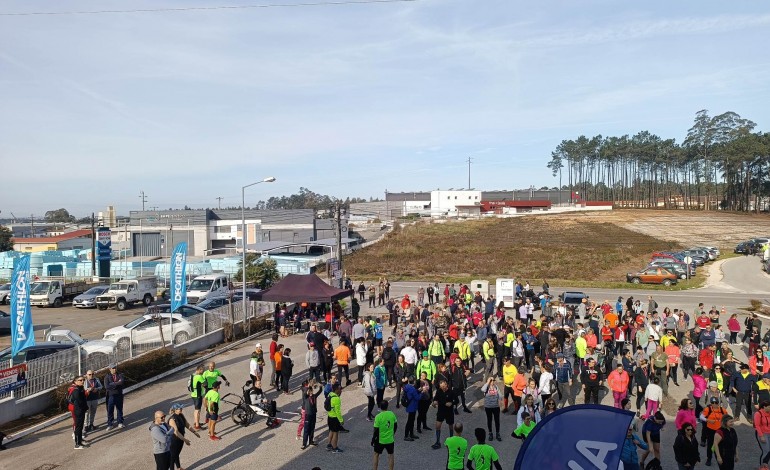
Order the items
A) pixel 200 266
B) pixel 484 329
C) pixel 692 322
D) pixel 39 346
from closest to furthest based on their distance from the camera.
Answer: pixel 39 346
pixel 484 329
pixel 692 322
pixel 200 266

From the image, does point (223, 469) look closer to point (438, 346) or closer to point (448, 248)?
point (438, 346)

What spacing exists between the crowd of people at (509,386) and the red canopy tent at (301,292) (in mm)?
3151

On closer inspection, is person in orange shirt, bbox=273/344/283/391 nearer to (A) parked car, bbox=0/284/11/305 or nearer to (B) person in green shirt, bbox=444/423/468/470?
(B) person in green shirt, bbox=444/423/468/470

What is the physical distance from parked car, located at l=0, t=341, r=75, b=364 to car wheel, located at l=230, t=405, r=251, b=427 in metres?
6.83

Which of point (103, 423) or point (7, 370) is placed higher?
point (7, 370)

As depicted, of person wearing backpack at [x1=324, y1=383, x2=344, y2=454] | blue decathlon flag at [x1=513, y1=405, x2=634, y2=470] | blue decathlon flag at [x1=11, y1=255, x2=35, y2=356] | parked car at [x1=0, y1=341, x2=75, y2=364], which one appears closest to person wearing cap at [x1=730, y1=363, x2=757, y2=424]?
person wearing backpack at [x1=324, y1=383, x2=344, y2=454]

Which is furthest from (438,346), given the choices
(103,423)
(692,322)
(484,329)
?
(692,322)

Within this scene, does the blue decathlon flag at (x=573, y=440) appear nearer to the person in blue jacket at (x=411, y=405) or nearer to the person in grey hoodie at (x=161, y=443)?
the person in grey hoodie at (x=161, y=443)

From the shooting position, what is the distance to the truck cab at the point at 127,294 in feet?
115

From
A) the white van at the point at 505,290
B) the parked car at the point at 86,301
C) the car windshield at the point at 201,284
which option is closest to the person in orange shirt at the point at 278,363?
the white van at the point at 505,290

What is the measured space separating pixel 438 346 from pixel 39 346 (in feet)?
38.8

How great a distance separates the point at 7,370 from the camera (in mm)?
14031

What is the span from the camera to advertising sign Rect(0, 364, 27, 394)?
14008mm

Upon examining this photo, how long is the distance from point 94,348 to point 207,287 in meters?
17.1
